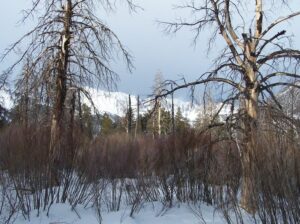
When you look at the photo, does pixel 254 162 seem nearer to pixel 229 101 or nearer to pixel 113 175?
pixel 229 101

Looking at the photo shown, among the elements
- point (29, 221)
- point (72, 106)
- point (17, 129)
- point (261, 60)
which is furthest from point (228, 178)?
point (72, 106)

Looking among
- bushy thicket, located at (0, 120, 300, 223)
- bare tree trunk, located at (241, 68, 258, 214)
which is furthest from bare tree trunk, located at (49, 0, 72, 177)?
bare tree trunk, located at (241, 68, 258, 214)

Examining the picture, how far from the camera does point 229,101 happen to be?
1028 centimetres

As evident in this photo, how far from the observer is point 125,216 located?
408 inches

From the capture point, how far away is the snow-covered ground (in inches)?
397

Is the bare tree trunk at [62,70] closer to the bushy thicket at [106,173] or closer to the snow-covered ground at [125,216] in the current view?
the bushy thicket at [106,173]

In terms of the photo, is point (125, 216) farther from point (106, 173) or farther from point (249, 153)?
point (249, 153)

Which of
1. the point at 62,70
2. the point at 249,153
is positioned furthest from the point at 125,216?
the point at 62,70

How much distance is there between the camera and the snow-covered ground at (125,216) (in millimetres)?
10078

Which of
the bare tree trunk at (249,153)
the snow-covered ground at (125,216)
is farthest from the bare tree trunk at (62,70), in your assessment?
the bare tree trunk at (249,153)

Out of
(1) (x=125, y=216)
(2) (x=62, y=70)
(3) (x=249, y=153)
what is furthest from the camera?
(2) (x=62, y=70)

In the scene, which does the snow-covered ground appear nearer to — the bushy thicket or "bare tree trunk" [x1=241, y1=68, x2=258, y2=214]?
the bushy thicket

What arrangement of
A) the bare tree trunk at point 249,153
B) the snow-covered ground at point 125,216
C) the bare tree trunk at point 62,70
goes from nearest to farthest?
the bare tree trunk at point 249,153
the snow-covered ground at point 125,216
the bare tree trunk at point 62,70

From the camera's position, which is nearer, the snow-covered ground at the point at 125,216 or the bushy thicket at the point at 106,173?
the snow-covered ground at the point at 125,216
